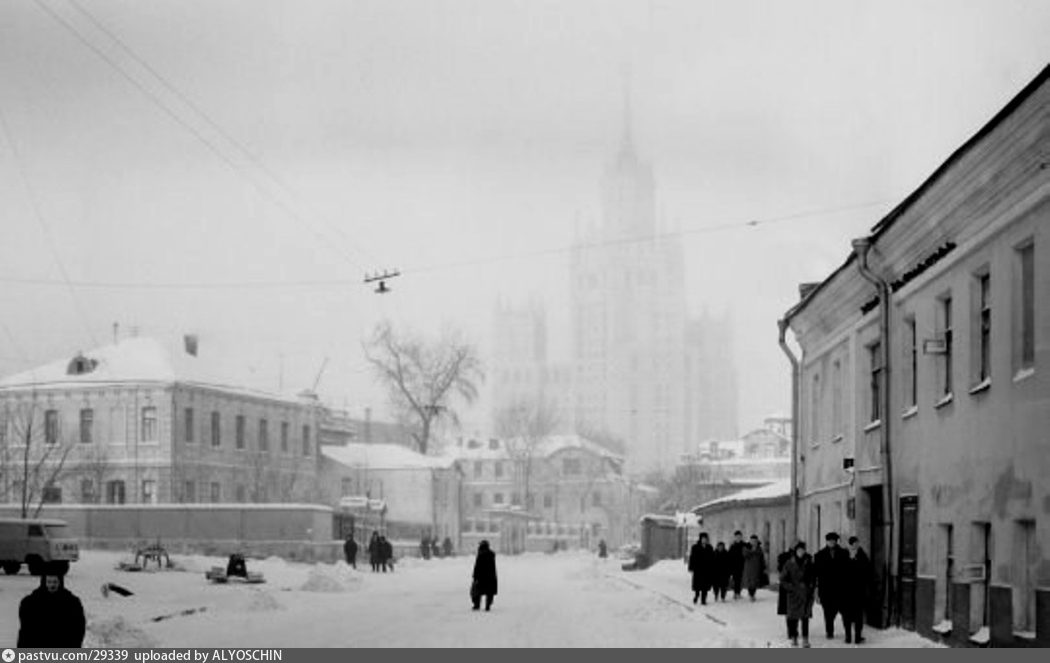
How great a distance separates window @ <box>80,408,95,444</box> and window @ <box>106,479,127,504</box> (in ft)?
7.43

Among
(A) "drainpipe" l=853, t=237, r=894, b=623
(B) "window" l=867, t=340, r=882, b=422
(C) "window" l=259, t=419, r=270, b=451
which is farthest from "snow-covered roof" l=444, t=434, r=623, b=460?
(A) "drainpipe" l=853, t=237, r=894, b=623

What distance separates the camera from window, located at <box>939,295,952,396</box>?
23.2 metres

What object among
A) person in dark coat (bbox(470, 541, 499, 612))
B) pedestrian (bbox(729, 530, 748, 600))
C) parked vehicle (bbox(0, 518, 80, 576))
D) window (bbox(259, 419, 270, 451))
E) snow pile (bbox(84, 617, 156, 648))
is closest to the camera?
snow pile (bbox(84, 617, 156, 648))

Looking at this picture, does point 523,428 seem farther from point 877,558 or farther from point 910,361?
point 910,361

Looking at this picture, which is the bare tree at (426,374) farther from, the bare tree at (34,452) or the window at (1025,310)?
the window at (1025,310)

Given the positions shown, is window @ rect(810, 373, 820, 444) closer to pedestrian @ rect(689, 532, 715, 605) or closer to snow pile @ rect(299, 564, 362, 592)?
pedestrian @ rect(689, 532, 715, 605)

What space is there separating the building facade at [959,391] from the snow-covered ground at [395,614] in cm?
154

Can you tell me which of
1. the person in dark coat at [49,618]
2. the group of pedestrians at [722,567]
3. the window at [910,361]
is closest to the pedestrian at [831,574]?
the window at [910,361]

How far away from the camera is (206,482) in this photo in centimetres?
8231

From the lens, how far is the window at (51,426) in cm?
7884

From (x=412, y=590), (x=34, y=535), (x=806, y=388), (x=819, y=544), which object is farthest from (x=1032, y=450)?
(x=34, y=535)

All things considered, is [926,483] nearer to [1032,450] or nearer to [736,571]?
[1032,450]

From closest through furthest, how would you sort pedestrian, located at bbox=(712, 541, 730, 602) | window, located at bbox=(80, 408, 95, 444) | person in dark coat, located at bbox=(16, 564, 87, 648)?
person in dark coat, located at bbox=(16, 564, 87, 648), pedestrian, located at bbox=(712, 541, 730, 602), window, located at bbox=(80, 408, 95, 444)

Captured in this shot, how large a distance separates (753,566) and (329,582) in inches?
445
